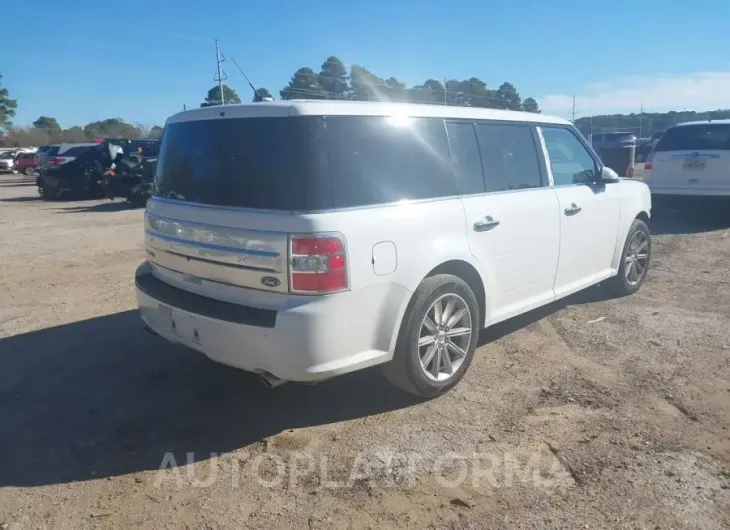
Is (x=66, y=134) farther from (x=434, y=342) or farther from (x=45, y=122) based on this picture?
(x=434, y=342)

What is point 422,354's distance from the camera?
3898 millimetres

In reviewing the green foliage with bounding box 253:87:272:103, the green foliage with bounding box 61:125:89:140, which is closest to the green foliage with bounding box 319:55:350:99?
Result: the green foliage with bounding box 253:87:272:103

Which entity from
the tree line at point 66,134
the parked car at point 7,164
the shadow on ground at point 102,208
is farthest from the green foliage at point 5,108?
the shadow on ground at point 102,208

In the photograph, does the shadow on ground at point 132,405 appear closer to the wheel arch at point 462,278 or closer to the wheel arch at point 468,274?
the wheel arch at point 462,278

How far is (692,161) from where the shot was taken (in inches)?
398

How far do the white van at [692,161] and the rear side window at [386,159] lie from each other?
7.85m

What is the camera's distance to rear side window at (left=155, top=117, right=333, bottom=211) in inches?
130

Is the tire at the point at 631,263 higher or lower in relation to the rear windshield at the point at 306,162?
lower

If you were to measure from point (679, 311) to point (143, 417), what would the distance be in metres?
4.86

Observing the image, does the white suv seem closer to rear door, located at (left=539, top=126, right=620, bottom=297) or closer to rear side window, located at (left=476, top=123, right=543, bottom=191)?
rear side window, located at (left=476, top=123, right=543, bottom=191)

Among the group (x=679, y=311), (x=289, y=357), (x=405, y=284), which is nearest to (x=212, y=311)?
(x=289, y=357)

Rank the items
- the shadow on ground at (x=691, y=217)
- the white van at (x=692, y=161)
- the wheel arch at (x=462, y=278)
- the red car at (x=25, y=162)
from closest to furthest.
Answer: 1. the wheel arch at (x=462, y=278)
2. the white van at (x=692, y=161)
3. the shadow on ground at (x=691, y=217)
4. the red car at (x=25, y=162)

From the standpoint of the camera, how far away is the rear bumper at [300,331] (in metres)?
3.23

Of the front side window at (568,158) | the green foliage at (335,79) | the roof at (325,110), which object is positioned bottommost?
the front side window at (568,158)
